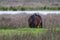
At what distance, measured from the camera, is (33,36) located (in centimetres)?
1045

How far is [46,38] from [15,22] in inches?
205

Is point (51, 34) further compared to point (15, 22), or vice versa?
point (15, 22)

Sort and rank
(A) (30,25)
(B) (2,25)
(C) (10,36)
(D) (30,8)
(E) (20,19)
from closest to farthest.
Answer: (C) (10,36) < (A) (30,25) < (B) (2,25) < (E) (20,19) < (D) (30,8)

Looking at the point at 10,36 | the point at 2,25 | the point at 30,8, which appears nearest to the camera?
the point at 10,36

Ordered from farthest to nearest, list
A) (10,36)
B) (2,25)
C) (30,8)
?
(30,8) → (2,25) → (10,36)

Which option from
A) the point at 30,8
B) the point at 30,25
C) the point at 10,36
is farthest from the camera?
the point at 30,8

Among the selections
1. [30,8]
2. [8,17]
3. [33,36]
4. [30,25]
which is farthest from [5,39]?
[30,8]

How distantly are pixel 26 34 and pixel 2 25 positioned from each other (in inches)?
184

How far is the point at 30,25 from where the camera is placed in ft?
46.1

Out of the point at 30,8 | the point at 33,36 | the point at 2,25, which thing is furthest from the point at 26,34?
the point at 30,8

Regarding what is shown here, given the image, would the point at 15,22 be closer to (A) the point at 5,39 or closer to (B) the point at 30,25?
(B) the point at 30,25

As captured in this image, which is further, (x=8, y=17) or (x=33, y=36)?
(x=8, y=17)

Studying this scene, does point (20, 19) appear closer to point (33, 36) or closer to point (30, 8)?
point (33, 36)

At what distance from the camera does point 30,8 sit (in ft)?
86.6
